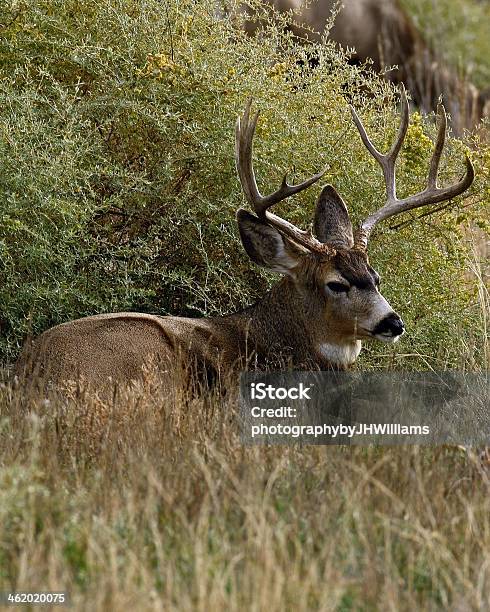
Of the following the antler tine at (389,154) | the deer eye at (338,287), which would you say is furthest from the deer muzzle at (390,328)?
the antler tine at (389,154)

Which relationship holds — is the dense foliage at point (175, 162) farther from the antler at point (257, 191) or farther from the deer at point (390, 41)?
the deer at point (390, 41)

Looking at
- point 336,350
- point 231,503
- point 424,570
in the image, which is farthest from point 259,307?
point 424,570

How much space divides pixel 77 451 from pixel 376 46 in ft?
37.7

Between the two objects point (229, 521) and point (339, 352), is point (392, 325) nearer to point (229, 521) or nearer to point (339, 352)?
point (339, 352)

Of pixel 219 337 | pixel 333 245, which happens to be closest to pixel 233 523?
pixel 219 337

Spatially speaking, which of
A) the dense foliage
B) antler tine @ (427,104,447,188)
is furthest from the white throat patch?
antler tine @ (427,104,447,188)

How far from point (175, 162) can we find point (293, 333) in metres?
1.30

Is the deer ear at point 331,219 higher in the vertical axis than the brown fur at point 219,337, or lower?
higher

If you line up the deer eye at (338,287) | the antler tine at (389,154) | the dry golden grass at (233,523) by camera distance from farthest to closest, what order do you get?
the antler tine at (389,154) → the deer eye at (338,287) → the dry golden grass at (233,523)

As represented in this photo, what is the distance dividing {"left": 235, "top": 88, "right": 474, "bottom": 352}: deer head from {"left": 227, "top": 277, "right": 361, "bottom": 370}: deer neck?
0.07 feet

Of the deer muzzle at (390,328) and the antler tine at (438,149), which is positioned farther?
the antler tine at (438,149)

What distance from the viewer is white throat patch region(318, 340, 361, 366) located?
6.79m

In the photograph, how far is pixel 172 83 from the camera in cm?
736

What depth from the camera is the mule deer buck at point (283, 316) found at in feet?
20.7
